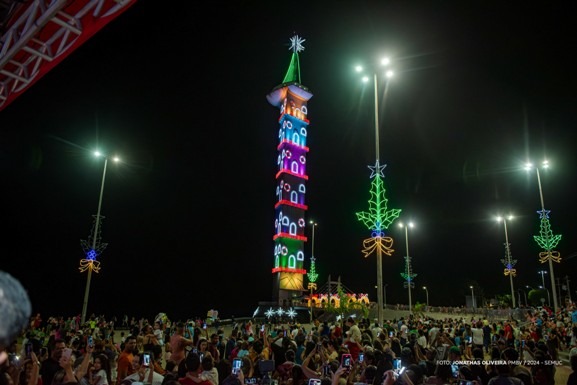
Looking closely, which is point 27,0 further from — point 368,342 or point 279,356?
point 368,342

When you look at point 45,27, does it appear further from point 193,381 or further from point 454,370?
point 454,370

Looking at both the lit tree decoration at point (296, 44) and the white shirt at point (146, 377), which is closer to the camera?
the white shirt at point (146, 377)

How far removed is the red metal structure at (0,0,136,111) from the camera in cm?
958

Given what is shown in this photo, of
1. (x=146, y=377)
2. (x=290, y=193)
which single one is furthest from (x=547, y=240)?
(x=290, y=193)

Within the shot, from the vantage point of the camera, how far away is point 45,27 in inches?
415

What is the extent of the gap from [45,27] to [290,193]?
4877 cm

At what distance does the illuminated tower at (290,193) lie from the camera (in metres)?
56.1

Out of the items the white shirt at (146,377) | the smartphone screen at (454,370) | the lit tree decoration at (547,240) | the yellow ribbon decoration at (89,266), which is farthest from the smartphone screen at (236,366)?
the lit tree decoration at (547,240)

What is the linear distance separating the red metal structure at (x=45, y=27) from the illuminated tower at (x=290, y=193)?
43310 millimetres

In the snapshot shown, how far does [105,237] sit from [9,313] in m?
56.3

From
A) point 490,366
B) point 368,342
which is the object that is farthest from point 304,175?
point 490,366

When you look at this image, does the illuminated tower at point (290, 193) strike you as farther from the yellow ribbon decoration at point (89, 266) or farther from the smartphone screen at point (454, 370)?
the smartphone screen at point (454, 370)

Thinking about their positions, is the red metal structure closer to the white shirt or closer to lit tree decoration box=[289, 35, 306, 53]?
the white shirt

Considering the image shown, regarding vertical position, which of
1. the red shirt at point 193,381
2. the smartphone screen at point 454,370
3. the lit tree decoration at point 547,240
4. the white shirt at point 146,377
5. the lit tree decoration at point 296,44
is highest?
the lit tree decoration at point 296,44
